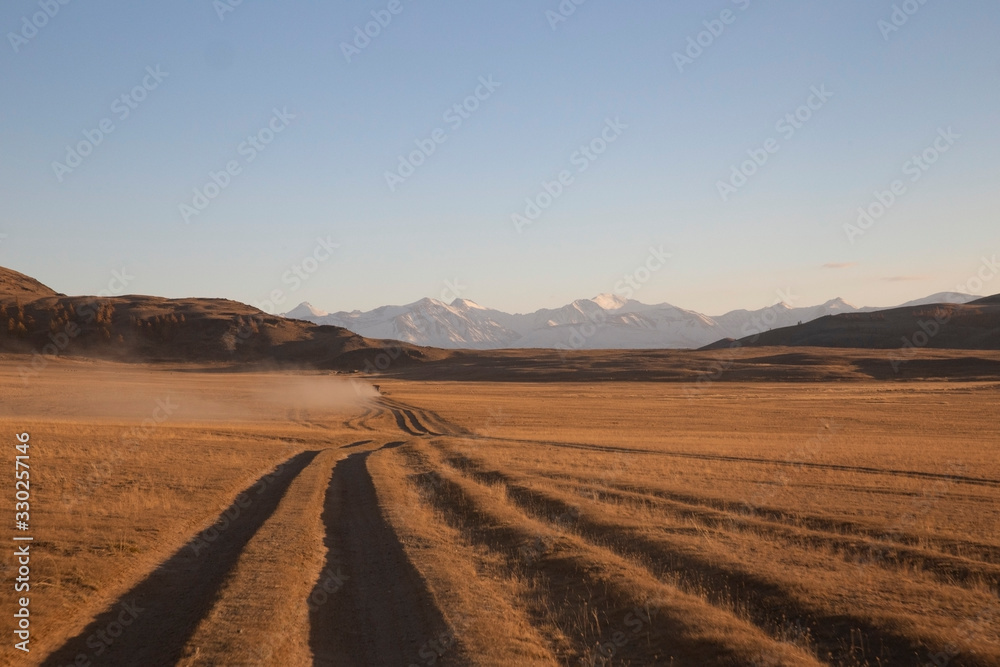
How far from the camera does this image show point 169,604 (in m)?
9.68

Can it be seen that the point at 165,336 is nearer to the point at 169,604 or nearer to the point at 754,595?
the point at 169,604

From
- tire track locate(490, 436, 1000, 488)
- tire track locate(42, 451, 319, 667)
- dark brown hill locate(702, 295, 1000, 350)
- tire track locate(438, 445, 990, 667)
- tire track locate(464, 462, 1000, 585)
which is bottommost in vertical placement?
tire track locate(490, 436, 1000, 488)

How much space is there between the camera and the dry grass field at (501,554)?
8172mm

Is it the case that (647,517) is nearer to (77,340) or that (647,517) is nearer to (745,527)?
(745,527)

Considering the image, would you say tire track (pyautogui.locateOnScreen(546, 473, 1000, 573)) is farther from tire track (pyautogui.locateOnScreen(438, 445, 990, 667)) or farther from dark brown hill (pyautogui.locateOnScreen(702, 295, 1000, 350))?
dark brown hill (pyautogui.locateOnScreen(702, 295, 1000, 350))

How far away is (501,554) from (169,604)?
5797 millimetres

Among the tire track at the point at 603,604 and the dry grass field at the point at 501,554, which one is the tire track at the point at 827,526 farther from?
the tire track at the point at 603,604

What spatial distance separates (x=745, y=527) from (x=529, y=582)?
607 cm

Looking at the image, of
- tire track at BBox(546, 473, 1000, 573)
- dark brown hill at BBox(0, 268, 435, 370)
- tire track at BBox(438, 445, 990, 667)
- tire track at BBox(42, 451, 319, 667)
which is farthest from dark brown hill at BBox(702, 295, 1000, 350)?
tire track at BBox(42, 451, 319, 667)

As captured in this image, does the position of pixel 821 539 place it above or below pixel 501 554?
below

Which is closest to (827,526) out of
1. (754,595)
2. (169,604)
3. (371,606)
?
(754,595)

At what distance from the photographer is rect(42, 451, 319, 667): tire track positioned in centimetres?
795

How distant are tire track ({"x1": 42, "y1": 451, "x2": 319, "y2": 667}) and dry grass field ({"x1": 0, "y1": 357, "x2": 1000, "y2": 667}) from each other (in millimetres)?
48

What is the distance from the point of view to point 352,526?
1477 centimetres
